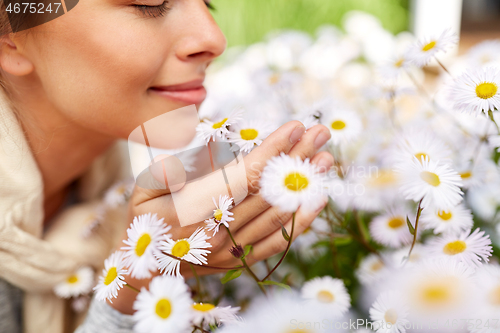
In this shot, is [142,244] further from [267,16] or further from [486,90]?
[267,16]

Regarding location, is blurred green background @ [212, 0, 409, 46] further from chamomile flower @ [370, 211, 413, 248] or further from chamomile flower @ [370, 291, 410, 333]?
chamomile flower @ [370, 291, 410, 333]

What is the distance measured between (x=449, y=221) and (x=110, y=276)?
0.34 m

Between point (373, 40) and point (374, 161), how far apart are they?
2.26 feet

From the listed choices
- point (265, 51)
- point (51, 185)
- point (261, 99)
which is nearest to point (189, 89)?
point (261, 99)

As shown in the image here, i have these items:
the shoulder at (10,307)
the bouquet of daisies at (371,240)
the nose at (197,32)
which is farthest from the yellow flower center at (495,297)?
the shoulder at (10,307)

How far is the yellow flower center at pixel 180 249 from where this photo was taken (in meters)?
0.31

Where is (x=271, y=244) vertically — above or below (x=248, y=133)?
below

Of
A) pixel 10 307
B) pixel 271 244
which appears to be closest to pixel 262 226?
pixel 271 244

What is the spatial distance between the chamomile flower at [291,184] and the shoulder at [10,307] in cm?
51

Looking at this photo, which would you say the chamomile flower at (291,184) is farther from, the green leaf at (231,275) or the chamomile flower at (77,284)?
the chamomile flower at (77,284)

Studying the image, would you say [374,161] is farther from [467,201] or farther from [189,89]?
→ [189,89]

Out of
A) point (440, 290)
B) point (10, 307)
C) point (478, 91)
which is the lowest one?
point (10, 307)

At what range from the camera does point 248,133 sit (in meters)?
0.38

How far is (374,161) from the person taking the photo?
55 cm
